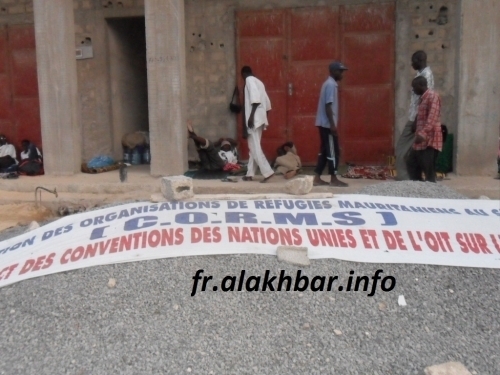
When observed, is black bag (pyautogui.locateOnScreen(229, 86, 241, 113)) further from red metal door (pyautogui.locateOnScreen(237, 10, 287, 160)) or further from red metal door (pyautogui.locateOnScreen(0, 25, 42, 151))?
red metal door (pyautogui.locateOnScreen(0, 25, 42, 151))

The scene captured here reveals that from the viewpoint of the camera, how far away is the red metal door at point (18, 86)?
10.5 meters

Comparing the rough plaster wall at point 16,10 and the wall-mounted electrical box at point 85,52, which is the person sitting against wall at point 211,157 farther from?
the rough plaster wall at point 16,10

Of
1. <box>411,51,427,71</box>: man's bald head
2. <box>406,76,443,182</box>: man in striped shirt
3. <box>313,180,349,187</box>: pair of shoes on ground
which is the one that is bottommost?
<box>313,180,349,187</box>: pair of shoes on ground

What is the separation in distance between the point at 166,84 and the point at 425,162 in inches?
149

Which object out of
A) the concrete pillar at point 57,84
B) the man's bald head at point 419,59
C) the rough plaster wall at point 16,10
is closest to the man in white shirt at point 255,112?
the man's bald head at point 419,59

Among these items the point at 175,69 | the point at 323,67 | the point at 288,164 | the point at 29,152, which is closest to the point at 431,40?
the point at 323,67

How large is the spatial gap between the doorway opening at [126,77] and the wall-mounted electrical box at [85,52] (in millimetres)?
340

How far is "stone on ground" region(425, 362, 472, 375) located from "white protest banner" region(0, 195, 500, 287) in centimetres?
99

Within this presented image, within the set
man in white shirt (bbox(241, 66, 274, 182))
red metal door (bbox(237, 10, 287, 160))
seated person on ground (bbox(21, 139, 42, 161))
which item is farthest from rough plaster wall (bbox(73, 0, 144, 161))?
man in white shirt (bbox(241, 66, 274, 182))

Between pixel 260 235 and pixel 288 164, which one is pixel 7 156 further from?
pixel 260 235

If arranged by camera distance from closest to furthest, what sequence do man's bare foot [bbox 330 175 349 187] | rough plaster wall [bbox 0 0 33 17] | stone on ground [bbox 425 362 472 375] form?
stone on ground [bbox 425 362 472 375]
man's bare foot [bbox 330 175 349 187]
rough plaster wall [bbox 0 0 33 17]

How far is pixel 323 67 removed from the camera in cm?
943

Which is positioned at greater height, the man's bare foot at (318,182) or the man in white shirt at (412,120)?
the man in white shirt at (412,120)

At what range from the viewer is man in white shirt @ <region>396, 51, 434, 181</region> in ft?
21.3
